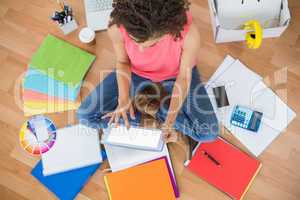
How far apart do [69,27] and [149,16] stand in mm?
662

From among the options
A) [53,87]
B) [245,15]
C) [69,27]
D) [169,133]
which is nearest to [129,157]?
[169,133]

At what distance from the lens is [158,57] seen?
103 centimetres

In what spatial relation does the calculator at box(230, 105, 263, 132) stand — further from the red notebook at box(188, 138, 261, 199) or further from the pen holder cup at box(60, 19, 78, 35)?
the pen holder cup at box(60, 19, 78, 35)

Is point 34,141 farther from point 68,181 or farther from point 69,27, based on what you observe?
point 69,27

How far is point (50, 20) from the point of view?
138cm

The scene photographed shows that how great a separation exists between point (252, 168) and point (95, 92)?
24.8 inches

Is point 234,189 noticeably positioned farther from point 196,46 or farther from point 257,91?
point 196,46

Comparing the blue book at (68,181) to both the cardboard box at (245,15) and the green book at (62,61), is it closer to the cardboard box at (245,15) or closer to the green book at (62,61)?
the green book at (62,61)

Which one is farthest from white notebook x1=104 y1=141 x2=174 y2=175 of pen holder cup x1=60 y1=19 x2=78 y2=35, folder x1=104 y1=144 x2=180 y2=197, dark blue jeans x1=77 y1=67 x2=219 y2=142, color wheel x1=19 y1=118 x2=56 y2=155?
pen holder cup x1=60 y1=19 x2=78 y2=35

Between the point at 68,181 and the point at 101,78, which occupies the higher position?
the point at 101,78

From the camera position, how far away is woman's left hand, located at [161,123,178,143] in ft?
3.79

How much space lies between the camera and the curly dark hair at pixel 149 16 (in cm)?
75

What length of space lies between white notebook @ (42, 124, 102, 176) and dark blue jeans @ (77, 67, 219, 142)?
10cm

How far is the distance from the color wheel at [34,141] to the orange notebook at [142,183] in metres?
0.26
